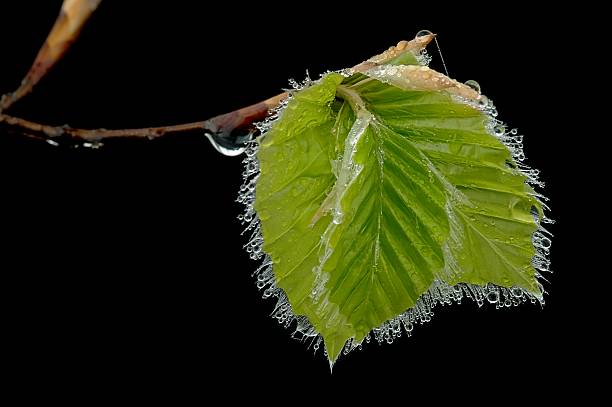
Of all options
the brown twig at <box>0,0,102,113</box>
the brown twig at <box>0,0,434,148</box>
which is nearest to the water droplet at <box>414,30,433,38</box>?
the brown twig at <box>0,0,434,148</box>

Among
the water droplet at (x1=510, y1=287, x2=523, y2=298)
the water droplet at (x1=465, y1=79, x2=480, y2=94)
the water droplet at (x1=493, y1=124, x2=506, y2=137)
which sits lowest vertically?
the water droplet at (x1=510, y1=287, x2=523, y2=298)

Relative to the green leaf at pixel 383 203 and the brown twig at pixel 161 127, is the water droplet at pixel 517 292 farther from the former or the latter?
the brown twig at pixel 161 127

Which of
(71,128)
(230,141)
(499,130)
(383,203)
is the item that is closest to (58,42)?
(71,128)

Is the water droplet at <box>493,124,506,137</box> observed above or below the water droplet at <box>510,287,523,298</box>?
above

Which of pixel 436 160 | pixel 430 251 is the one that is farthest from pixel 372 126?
pixel 430 251

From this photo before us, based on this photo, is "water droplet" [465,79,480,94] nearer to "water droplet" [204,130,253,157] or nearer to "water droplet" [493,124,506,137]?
"water droplet" [493,124,506,137]

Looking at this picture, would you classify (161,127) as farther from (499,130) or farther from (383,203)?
(499,130)

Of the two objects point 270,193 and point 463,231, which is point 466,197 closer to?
point 463,231
